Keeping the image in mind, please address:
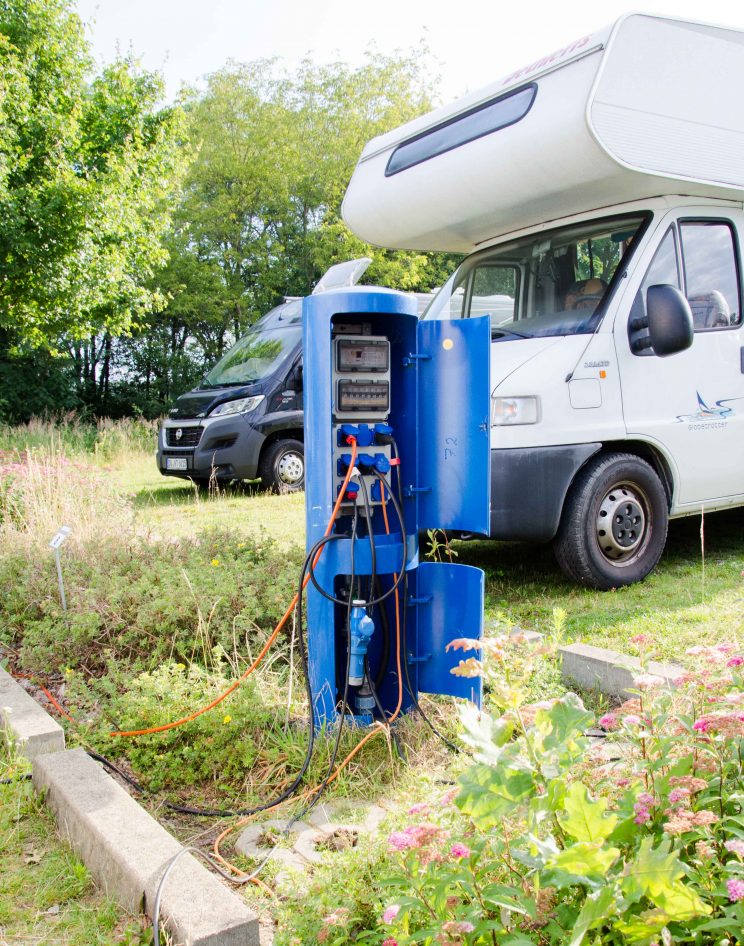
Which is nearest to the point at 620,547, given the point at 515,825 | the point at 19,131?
the point at 515,825

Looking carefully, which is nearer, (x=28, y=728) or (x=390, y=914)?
(x=390, y=914)

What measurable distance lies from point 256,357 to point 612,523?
691cm

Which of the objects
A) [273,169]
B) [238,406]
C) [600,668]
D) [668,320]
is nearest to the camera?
[600,668]

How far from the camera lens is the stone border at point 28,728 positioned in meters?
3.22

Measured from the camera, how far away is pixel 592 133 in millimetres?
4707

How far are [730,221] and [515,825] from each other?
5.07 meters

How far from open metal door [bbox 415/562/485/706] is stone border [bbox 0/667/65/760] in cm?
149

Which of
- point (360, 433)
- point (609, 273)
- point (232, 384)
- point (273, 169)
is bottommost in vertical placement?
point (360, 433)

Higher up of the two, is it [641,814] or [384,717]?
[641,814]

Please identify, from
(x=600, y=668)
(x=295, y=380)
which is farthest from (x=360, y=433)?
(x=295, y=380)

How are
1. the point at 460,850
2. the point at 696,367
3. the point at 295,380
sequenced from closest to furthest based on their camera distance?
the point at 460,850, the point at 696,367, the point at 295,380

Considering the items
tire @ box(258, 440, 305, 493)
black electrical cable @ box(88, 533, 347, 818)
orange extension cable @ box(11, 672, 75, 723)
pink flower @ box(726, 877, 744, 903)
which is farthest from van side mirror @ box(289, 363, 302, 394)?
pink flower @ box(726, 877, 744, 903)

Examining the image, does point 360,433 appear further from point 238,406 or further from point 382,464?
point 238,406

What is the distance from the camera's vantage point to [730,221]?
18.8 ft
